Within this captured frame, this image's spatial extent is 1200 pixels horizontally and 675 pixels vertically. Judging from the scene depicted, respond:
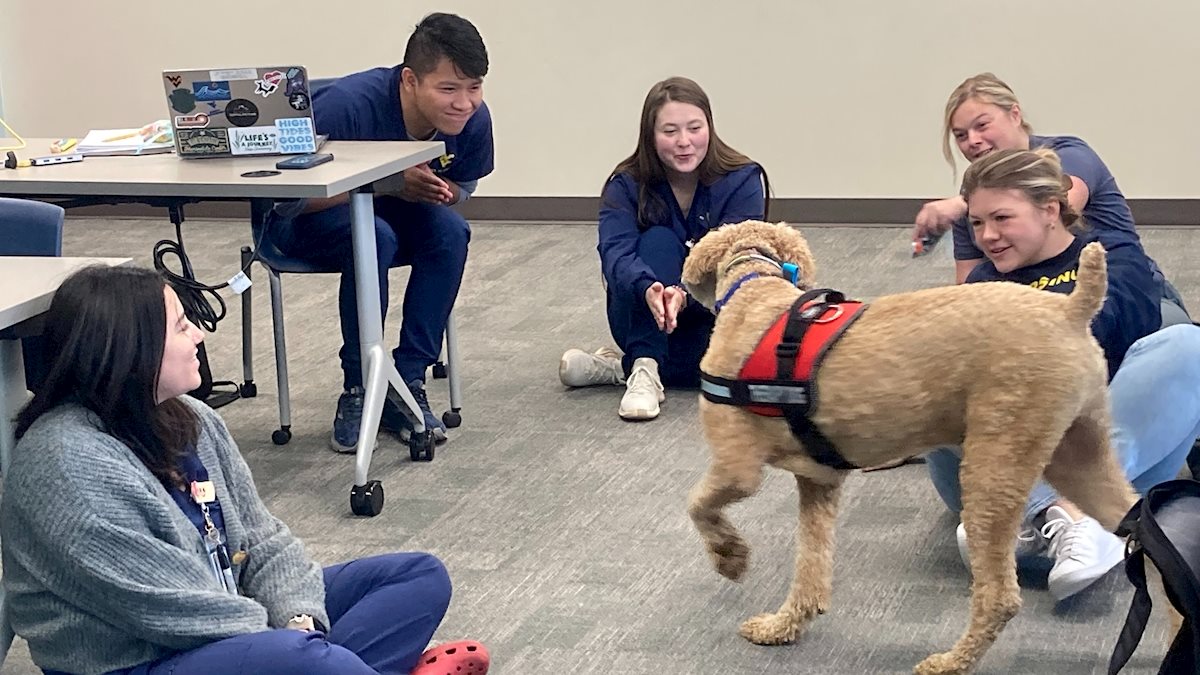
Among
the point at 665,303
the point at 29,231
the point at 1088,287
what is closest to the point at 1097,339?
the point at 1088,287

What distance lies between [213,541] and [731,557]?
2.84 feet

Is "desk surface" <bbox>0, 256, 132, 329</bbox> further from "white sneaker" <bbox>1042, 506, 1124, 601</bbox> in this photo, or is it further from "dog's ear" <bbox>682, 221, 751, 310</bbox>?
"white sneaker" <bbox>1042, 506, 1124, 601</bbox>

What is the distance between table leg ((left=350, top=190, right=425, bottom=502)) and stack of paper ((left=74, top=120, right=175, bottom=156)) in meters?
0.69

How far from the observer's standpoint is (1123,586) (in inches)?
97.8

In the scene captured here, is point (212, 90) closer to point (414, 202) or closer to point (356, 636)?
point (414, 202)

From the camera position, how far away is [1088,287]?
1.94m

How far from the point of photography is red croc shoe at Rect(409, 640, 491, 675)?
6.80ft

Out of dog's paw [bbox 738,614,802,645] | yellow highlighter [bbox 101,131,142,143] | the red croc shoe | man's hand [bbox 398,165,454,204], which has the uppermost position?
yellow highlighter [bbox 101,131,142,143]

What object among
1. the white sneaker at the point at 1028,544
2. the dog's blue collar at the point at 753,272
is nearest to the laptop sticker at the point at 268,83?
the dog's blue collar at the point at 753,272

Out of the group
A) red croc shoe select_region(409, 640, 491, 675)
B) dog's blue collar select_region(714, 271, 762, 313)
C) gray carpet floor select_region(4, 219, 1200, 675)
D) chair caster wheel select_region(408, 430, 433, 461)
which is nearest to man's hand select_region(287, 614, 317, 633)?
red croc shoe select_region(409, 640, 491, 675)

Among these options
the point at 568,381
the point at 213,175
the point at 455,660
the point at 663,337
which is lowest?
the point at 568,381

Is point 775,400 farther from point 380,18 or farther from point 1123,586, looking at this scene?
point 380,18

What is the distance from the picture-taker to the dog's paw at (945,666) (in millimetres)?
2137

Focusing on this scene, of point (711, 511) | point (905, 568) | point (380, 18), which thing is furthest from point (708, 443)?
point (380, 18)
